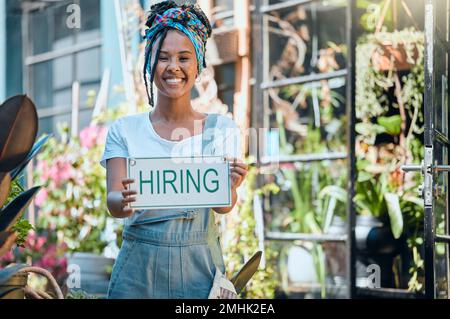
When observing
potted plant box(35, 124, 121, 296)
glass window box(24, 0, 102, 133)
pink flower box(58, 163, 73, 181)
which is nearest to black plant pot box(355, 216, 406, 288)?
potted plant box(35, 124, 121, 296)

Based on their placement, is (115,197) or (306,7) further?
(306,7)

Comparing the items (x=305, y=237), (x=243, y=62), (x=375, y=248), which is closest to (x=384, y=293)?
(x=375, y=248)

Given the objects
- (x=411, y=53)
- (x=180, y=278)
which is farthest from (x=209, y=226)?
(x=411, y=53)

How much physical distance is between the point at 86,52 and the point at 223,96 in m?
0.96

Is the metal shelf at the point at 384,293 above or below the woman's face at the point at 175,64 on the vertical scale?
below

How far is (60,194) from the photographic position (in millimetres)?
5496

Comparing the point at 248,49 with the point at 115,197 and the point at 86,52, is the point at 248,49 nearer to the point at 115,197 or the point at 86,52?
the point at 86,52

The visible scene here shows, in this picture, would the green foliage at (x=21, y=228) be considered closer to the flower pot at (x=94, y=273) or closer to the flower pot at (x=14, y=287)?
the flower pot at (x=14, y=287)

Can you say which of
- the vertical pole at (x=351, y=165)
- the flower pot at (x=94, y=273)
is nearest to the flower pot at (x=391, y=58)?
the vertical pole at (x=351, y=165)

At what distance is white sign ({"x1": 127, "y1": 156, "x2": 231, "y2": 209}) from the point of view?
2.69m

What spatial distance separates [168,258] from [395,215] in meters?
2.31

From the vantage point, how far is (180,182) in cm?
275

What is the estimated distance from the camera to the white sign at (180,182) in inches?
106

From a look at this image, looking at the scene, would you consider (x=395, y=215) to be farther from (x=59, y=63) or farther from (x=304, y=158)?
(x=59, y=63)
